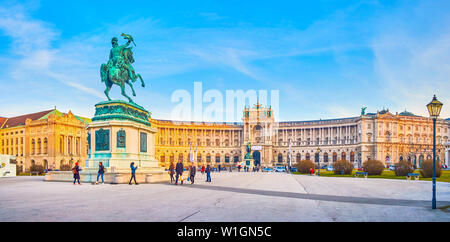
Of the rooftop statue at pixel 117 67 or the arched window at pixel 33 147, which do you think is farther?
the arched window at pixel 33 147

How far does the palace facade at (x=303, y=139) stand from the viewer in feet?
367

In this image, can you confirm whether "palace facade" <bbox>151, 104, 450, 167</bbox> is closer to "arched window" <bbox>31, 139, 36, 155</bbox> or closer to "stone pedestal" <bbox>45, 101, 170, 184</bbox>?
"arched window" <bbox>31, 139, 36, 155</bbox>

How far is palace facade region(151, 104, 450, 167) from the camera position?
112m

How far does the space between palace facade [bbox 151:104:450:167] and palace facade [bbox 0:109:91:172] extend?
25.4 metres

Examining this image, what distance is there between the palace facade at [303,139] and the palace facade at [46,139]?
25422 millimetres

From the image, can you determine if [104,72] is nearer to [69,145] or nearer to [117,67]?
[117,67]

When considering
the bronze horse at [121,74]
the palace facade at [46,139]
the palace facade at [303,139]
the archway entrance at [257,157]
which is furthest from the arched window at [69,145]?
the bronze horse at [121,74]

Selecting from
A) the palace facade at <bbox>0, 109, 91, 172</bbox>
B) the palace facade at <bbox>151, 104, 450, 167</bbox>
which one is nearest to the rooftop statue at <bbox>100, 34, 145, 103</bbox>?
the palace facade at <bbox>0, 109, 91, 172</bbox>

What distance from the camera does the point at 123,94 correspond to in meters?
29.5

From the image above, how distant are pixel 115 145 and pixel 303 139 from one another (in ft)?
344

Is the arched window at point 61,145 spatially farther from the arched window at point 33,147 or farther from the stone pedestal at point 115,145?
the stone pedestal at point 115,145

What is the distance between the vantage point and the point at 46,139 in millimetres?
96312
